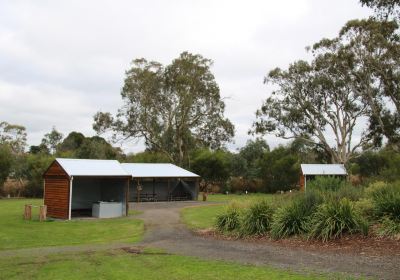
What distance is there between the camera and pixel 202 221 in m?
19.5

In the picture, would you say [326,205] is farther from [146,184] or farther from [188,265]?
[146,184]

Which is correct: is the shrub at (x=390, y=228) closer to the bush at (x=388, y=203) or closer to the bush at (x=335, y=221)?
the bush at (x=388, y=203)

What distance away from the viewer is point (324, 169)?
127 feet

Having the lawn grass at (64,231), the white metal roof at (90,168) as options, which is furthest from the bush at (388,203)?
the white metal roof at (90,168)

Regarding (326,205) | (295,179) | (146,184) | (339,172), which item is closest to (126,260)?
(326,205)

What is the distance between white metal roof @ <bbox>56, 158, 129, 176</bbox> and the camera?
2303 centimetres

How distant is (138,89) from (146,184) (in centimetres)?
1627

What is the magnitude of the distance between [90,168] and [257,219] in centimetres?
1250

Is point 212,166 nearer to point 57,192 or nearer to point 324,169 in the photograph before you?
point 324,169

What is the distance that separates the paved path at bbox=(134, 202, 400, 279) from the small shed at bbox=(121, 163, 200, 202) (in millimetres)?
19462

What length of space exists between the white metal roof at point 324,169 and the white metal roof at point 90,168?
19.4 meters

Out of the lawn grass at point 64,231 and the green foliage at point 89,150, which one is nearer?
the lawn grass at point 64,231

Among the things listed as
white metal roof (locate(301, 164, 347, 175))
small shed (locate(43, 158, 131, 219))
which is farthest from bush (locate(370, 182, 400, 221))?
white metal roof (locate(301, 164, 347, 175))

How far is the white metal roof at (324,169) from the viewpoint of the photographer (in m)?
38.1
